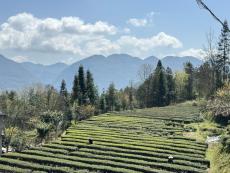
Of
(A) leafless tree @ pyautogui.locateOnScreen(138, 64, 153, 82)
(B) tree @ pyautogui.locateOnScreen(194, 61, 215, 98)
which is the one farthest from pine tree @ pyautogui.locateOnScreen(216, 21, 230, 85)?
(A) leafless tree @ pyautogui.locateOnScreen(138, 64, 153, 82)

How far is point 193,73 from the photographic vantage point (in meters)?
122

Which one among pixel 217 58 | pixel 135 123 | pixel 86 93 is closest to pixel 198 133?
pixel 135 123

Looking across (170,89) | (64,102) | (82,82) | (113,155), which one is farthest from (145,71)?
(113,155)

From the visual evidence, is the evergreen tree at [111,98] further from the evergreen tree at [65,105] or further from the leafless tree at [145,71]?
the leafless tree at [145,71]

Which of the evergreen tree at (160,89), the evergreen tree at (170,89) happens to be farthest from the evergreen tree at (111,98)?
the evergreen tree at (170,89)

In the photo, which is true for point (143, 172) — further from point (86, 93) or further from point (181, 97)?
point (181, 97)

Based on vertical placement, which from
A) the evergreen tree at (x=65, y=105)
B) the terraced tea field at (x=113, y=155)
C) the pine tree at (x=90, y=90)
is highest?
the pine tree at (x=90, y=90)

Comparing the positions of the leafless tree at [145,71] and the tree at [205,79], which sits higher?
the leafless tree at [145,71]

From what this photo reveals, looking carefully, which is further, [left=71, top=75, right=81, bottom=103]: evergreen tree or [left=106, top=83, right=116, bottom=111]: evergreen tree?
[left=106, top=83, right=116, bottom=111]: evergreen tree

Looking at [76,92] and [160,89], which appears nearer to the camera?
[76,92]

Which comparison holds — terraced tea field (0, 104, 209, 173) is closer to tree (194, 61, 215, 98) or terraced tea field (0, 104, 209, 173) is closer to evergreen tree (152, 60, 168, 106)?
tree (194, 61, 215, 98)

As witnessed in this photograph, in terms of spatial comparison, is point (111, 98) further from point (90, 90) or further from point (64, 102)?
point (64, 102)

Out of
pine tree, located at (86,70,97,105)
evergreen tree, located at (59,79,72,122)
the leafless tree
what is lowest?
evergreen tree, located at (59,79,72,122)

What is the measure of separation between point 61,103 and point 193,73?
42.7m
